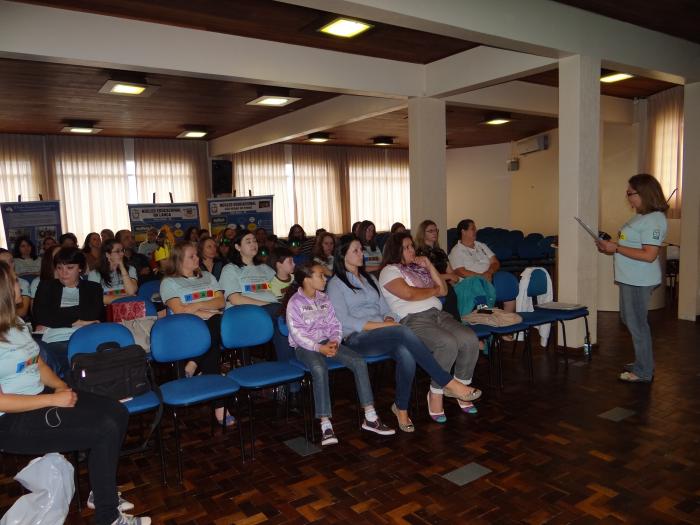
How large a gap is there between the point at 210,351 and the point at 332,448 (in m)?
1.14

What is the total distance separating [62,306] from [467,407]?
2.98 metres

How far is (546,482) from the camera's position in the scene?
293cm

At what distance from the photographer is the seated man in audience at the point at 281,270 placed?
487 cm

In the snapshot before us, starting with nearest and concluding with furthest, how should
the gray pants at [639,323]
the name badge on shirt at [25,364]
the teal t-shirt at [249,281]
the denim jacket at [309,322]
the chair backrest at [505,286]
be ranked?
the name badge on shirt at [25,364] → the denim jacket at [309,322] → the gray pants at [639,323] → the teal t-shirt at [249,281] → the chair backrest at [505,286]

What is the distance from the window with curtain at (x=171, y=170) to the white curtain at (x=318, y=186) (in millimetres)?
2283

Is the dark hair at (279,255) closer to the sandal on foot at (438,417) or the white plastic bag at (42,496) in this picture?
the sandal on foot at (438,417)

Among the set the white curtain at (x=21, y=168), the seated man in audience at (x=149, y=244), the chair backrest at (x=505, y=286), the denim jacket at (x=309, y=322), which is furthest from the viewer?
the white curtain at (x=21, y=168)

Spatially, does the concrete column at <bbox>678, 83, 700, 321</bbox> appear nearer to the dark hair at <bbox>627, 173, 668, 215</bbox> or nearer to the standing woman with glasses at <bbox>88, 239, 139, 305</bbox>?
the dark hair at <bbox>627, 173, 668, 215</bbox>

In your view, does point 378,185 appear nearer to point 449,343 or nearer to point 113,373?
point 449,343

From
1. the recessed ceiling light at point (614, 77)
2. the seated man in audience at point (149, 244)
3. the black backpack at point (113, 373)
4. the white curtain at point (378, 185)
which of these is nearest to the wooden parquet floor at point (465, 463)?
the black backpack at point (113, 373)

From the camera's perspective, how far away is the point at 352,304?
3.94 metres

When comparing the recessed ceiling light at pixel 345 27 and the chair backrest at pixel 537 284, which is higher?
the recessed ceiling light at pixel 345 27

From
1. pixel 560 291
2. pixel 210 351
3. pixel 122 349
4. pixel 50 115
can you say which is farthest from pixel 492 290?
pixel 50 115

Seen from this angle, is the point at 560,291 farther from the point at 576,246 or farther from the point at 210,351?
the point at 210,351
